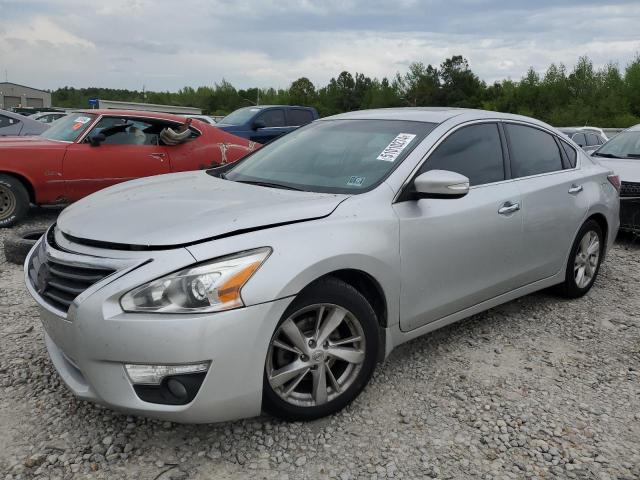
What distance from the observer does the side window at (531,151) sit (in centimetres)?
399

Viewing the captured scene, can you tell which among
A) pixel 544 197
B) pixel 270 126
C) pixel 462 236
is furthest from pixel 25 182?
pixel 270 126

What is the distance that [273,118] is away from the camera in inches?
543

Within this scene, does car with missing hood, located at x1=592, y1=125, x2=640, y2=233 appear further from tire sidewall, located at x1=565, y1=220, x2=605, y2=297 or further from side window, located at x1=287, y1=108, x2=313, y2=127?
side window, located at x1=287, y1=108, x2=313, y2=127

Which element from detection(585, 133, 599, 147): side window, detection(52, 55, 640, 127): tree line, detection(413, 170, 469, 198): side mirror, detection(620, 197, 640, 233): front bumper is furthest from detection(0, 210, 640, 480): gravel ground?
detection(52, 55, 640, 127): tree line

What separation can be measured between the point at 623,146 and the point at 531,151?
14.4 feet

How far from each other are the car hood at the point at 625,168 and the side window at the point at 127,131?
5.42 metres

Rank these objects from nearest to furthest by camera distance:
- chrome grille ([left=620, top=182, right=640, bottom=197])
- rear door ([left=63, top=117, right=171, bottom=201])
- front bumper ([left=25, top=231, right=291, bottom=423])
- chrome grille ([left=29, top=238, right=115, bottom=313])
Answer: front bumper ([left=25, top=231, right=291, bottom=423]) → chrome grille ([left=29, top=238, right=115, bottom=313]) → chrome grille ([left=620, top=182, right=640, bottom=197]) → rear door ([left=63, top=117, right=171, bottom=201])

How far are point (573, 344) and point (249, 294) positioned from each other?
2551 millimetres

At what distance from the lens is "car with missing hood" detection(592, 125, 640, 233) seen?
6398 millimetres

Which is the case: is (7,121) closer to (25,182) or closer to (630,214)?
(25,182)

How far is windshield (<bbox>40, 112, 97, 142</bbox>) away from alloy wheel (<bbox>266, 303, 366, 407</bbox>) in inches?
218

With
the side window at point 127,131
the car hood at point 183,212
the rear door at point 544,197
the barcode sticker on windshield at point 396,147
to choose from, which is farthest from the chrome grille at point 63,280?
the side window at point 127,131

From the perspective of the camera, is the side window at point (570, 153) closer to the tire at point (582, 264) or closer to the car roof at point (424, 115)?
the tire at point (582, 264)

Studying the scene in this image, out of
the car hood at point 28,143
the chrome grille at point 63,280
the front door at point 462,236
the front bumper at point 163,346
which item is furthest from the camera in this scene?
the car hood at point 28,143
